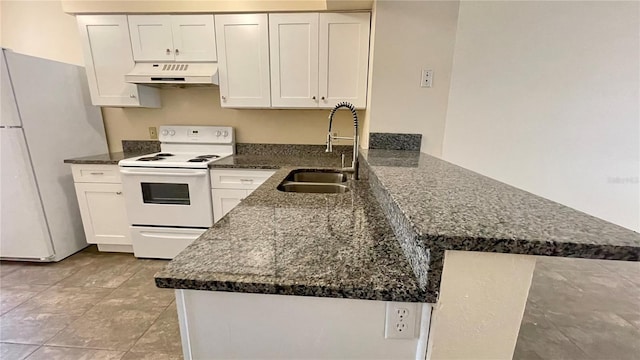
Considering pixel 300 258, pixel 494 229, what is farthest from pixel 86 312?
pixel 494 229

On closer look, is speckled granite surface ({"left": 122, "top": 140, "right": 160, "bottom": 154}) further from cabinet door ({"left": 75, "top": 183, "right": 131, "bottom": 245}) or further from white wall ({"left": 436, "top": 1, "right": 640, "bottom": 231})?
white wall ({"left": 436, "top": 1, "right": 640, "bottom": 231})

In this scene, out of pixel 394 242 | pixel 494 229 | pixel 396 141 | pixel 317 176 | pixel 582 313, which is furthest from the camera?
pixel 396 141

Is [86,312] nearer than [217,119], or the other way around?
[86,312]

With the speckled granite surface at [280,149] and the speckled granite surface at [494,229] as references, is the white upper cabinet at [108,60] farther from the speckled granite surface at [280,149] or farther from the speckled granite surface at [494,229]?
the speckled granite surface at [494,229]

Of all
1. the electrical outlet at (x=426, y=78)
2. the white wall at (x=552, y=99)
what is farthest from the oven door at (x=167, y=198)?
the white wall at (x=552, y=99)

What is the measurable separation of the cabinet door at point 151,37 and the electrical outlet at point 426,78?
6.74 feet

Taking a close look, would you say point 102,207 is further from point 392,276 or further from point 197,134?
point 392,276

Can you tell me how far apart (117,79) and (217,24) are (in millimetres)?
1023

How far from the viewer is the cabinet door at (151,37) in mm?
2197

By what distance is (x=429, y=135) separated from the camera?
201cm

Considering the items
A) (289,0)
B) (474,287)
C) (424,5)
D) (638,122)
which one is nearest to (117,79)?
(289,0)

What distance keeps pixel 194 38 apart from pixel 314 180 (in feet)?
5.23

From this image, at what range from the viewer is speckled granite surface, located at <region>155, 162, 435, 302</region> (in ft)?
1.94

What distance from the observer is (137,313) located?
5.58ft
